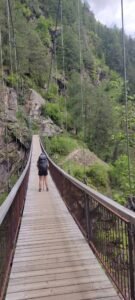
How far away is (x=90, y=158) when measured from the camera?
78.3ft

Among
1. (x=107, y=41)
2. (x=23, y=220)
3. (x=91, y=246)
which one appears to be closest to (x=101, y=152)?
(x=23, y=220)

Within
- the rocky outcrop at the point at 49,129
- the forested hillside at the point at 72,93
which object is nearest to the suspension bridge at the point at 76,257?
the forested hillside at the point at 72,93

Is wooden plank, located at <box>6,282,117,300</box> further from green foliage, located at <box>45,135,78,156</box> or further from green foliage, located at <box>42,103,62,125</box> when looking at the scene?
green foliage, located at <box>42,103,62,125</box>

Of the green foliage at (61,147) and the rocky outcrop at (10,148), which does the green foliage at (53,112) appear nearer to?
the green foliage at (61,147)

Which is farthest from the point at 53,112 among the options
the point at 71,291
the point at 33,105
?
the point at 71,291

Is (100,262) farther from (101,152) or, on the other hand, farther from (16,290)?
(101,152)

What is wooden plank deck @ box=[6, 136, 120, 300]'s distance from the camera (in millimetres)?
3262

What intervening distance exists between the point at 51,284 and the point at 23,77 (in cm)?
3782

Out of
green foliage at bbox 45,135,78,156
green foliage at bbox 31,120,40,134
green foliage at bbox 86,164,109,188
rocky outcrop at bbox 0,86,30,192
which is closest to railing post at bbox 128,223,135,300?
rocky outcrop at bbox 0,86,30,192

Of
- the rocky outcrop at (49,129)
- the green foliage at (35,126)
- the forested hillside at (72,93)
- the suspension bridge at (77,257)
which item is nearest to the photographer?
the suspension bridge at (77,257)

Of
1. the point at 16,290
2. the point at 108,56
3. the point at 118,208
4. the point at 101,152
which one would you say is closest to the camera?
the point at 118,208

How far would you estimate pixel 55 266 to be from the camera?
13.1 ft

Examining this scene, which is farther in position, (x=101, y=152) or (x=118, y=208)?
(x=101, y=152)

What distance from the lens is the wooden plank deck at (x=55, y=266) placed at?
10.7 ft
